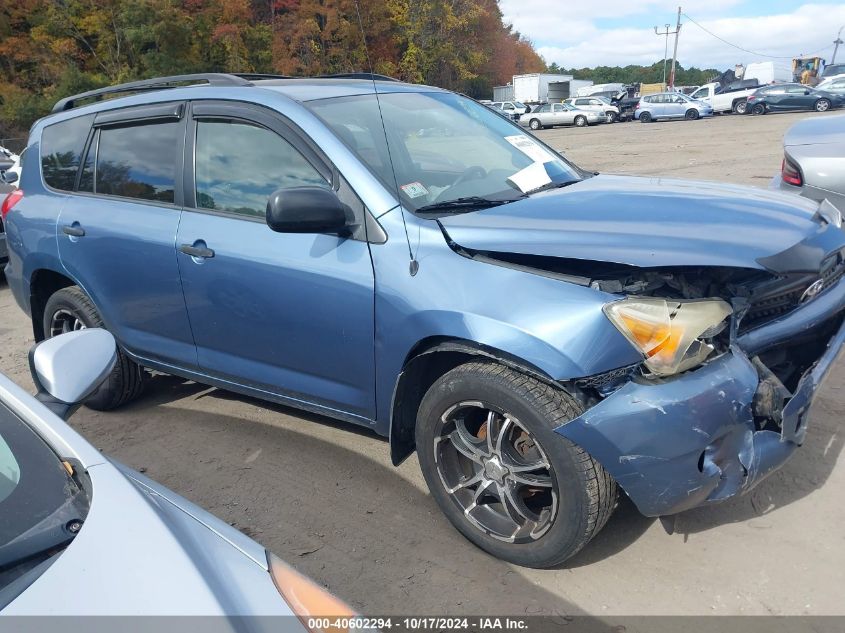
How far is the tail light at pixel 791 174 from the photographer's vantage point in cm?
481

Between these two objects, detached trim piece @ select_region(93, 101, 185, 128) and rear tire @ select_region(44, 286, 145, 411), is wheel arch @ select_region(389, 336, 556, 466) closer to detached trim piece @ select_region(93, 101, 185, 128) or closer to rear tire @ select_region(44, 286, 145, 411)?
detached trim piece @ select_region(93, 101, 185, 128)

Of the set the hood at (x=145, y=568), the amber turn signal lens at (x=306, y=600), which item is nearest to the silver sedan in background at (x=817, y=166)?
the amber turn signal lens at (x=306, y=600)

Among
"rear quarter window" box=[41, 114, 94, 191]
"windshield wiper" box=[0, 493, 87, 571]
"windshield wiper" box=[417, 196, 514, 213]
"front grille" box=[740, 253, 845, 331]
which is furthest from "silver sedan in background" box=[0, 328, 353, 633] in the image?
"rear quarter window" box=[41, 114, 94, 191]

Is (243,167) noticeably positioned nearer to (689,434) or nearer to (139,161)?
(139,161)

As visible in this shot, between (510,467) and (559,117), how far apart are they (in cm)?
3786

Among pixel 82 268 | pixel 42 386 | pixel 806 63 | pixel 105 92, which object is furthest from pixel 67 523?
pixel 806 63

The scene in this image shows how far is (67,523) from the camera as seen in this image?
1540 mm

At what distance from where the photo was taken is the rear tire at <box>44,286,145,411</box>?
4172mm

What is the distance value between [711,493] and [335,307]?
160cm

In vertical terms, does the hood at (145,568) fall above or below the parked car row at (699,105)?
below

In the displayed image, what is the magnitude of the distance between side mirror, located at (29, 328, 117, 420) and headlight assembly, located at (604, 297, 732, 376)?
63.5 inches

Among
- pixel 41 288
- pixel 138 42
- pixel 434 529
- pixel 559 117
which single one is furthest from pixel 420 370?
pixel 138 42

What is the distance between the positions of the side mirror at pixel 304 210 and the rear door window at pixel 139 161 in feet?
3.89

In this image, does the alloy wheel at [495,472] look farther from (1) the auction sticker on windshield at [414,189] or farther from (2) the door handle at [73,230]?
(2) the door handle at [73,230]
